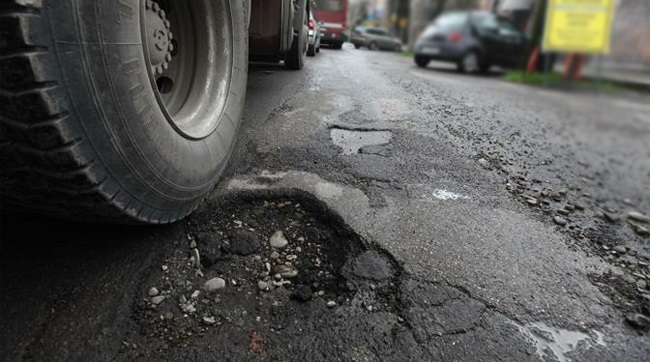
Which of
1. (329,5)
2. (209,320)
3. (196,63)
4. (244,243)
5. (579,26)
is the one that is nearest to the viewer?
(579,26)

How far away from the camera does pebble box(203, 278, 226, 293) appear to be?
1721 millimetres

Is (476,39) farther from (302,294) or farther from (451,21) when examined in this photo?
(302,294)

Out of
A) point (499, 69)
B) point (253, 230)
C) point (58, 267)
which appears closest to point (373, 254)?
point (253, 230)

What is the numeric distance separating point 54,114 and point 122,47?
11.6 inches

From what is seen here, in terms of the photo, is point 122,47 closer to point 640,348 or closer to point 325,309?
point 325,309

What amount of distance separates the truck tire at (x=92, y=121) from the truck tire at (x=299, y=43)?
198 centimetres

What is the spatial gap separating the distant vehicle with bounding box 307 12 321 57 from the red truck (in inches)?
83.5

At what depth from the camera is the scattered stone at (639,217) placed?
2.36 m

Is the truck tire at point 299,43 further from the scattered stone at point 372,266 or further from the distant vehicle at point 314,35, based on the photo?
the scattered stone at point 372,266

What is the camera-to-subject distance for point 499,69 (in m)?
1.46

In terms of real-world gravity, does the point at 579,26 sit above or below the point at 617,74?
Answer: above

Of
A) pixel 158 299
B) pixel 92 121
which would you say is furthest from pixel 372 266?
pixel 92 121

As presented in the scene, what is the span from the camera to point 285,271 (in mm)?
1850

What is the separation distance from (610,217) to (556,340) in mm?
1207
